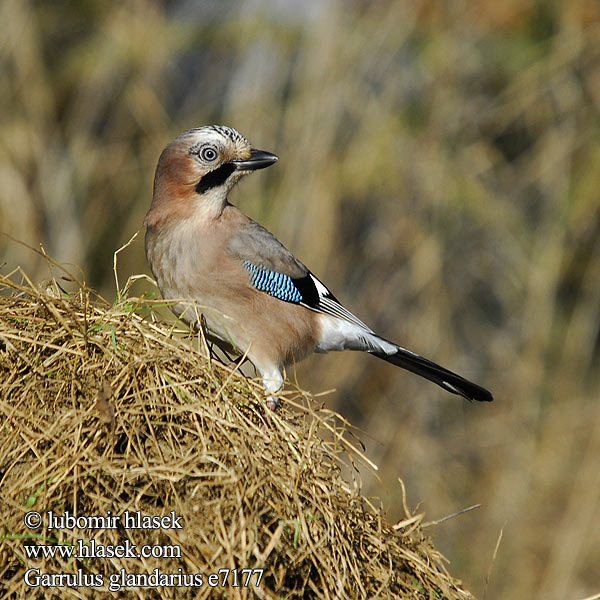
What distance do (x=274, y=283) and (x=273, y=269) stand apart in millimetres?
65

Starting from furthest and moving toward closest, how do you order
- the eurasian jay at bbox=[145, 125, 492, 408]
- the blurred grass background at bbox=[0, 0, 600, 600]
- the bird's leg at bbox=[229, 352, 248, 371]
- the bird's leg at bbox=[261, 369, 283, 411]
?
the blurred grass background at bbox=[0, 0, 600, 600]
the eurasian jay at bbox=[145, 125, 492, 408]
the bird's leg at bbox=[261, 369, 283, 411]
the bird's leg at bbox=[229, 352, 248, 371]

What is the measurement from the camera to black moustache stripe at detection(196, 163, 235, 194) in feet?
13.1

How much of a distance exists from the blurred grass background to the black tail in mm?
2432

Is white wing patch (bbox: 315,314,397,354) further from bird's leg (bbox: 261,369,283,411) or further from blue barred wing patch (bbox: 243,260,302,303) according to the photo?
bird's leg (bbox: 261,369,283,411)

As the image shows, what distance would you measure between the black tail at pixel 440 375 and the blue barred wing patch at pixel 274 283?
20.9 inches

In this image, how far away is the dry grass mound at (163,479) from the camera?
2301 mm

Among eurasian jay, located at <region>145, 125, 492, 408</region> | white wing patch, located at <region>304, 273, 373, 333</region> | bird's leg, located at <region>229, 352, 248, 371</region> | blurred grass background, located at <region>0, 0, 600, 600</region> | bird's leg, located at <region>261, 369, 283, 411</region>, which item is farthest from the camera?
blurred grass background, located at <region>0, 0, 600, 600</region>

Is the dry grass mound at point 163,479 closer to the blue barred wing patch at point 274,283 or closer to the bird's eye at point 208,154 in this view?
the blue barred wing patch at point 274,283

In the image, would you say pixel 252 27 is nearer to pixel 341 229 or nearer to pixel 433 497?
pixel 341 229

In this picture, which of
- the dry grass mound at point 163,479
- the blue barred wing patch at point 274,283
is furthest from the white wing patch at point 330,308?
the dry grass mound at point 163,479

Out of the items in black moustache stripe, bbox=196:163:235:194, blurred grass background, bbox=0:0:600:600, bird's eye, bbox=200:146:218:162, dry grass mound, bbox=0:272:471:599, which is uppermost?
bird's eye, bbox=200:146:218:162

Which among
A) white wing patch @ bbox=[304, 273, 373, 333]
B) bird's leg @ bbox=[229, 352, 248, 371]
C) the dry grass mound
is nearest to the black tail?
white wing patch @ bbox=[304, 273, 373, 333]

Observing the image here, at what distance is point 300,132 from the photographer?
6.80 metres

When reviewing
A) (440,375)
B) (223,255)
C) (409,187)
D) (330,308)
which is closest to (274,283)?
(223,255)
